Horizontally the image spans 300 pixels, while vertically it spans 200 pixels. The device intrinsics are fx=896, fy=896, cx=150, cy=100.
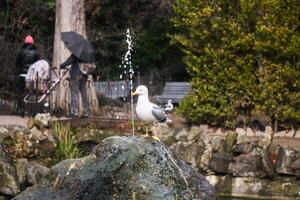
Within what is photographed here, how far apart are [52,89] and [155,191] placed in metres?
8.82

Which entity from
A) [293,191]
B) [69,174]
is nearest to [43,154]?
[293,191]

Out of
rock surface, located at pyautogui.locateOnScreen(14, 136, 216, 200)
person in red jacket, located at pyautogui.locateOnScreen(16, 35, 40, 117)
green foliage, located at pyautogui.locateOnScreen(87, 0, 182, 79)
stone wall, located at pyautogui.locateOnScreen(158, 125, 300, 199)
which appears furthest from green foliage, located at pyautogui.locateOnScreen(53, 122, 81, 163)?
green foliage, located at pyautogui.locateOnScreen(87, 0, 182, 79)

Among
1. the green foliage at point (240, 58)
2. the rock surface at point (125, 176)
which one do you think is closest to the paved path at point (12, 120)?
the green foliage at point (240, 58)

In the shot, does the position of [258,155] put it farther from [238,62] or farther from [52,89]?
[52,89]

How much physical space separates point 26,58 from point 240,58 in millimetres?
4137

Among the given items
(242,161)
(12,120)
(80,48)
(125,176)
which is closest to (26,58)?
(12,120)

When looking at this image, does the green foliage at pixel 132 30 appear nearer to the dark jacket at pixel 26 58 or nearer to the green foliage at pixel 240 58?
the dark jacket at pixel 26 58

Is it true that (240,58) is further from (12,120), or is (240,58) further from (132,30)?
(132,30)

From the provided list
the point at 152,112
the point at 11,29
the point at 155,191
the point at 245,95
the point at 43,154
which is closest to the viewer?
the point at 155,191

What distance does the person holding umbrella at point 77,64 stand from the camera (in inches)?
643

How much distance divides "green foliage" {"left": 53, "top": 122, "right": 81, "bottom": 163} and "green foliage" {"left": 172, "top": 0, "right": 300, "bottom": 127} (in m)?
3.68

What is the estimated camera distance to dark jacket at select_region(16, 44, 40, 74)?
57.1 ft

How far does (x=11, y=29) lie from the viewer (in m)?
22.1

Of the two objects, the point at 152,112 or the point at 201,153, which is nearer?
the point at 152,112
